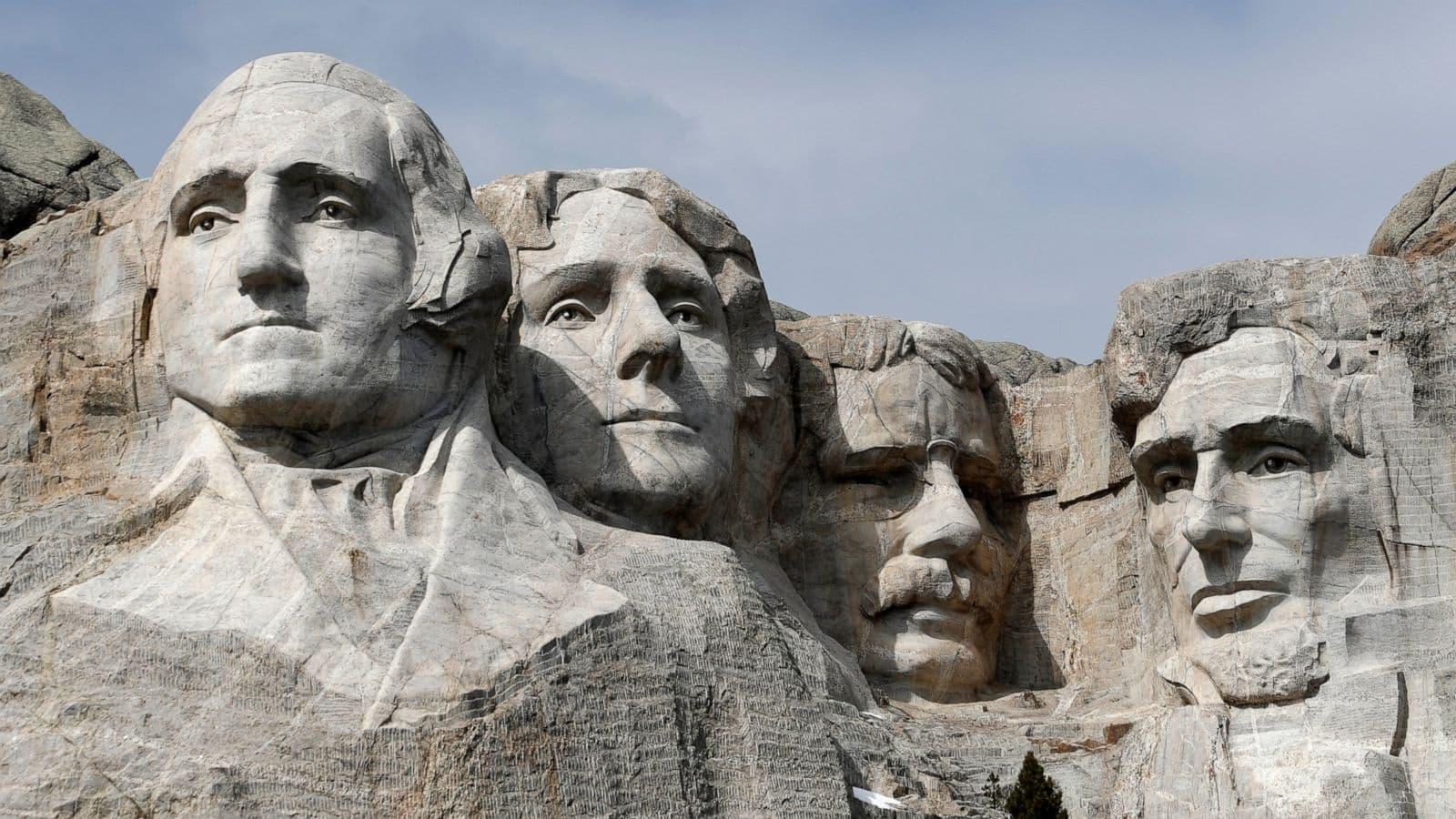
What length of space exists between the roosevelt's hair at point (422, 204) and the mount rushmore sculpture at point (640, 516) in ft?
0.08

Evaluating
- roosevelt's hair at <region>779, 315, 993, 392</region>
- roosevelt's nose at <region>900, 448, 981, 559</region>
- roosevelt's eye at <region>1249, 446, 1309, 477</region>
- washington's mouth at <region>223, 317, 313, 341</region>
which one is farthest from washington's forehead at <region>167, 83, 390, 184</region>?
roosevelt's eye at <region>1249, 446, 1309, 477</region>

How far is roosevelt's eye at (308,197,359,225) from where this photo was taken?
12.6 m

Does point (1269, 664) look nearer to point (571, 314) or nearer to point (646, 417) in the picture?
point (646, 417)

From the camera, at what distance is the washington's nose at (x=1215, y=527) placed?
45.0ft

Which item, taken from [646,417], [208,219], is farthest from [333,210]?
[646,417]

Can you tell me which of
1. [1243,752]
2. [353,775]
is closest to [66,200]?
[353,775]

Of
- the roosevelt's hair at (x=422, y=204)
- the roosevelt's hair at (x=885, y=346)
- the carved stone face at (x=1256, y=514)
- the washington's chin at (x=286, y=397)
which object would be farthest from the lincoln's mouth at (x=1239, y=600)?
the washington's chin at (x=286, y=397)

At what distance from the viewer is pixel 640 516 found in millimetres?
13609

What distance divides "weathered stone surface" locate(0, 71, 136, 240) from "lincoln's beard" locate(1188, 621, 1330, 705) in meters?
5.88

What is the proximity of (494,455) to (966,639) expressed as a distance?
3.20 meters

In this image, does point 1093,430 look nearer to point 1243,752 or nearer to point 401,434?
point 1243,752

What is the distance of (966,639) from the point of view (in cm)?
1487

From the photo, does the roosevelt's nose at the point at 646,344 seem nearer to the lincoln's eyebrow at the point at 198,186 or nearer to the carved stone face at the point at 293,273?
the carved stone face at the point at 293,273

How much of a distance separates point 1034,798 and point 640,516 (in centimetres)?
217
